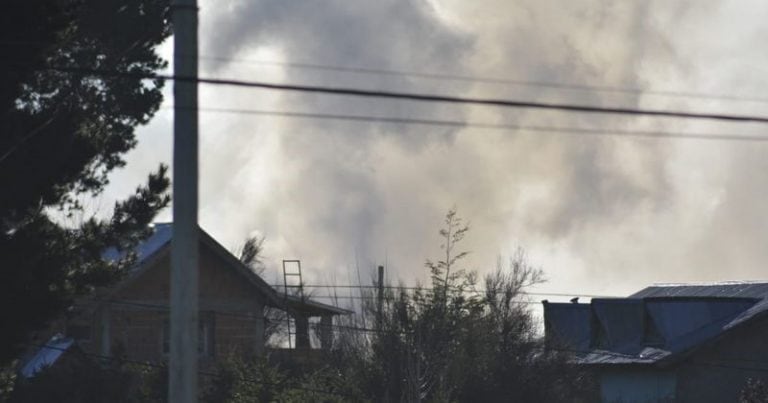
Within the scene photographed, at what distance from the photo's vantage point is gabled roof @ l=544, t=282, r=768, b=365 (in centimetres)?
5153

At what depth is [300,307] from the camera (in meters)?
48.1

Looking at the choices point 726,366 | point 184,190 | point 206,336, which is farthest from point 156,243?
point 184,190

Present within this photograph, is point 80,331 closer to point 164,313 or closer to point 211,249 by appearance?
point 164,313

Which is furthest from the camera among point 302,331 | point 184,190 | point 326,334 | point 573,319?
point 573,319

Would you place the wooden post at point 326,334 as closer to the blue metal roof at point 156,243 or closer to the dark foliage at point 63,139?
the blue metal roof at point 156,243

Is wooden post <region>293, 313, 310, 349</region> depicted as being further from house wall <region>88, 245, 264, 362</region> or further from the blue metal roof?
the blue metal roof

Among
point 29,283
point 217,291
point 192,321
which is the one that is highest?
point 217,291

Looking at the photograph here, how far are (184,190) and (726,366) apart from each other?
129 feet

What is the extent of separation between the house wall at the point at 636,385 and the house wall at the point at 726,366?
2.00 feet

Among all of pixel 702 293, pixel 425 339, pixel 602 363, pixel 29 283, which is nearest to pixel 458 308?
pixel 425 339

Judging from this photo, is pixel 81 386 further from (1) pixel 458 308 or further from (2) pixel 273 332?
(2) pixel 273 332

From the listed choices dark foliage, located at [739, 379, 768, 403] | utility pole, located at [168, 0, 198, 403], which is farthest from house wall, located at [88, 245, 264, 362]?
utility pole, located at [168, 0, 198, 403]

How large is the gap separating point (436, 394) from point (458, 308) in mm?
2705

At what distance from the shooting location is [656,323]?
5362 centimetres
